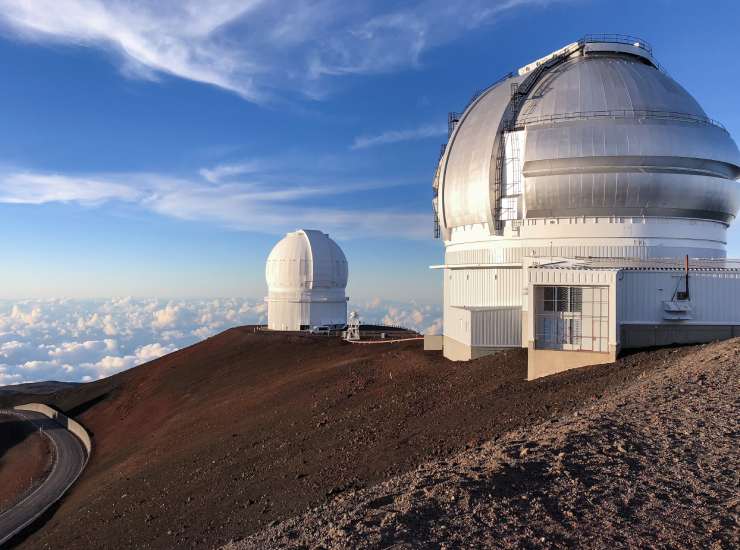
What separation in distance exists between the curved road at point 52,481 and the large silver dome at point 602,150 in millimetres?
18326

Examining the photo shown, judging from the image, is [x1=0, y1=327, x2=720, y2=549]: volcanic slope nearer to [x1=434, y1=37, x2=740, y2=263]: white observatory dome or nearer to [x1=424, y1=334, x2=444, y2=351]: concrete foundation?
[x1=424, y1=334, x2=444, y2=351]: concrete foundation

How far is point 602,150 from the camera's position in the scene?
1930 centimetres

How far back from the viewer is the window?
15891 millimetres

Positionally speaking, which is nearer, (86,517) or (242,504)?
(242,504)

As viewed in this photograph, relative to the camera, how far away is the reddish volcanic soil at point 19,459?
2192 cm

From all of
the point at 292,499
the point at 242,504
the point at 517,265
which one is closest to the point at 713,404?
the point at 292,499

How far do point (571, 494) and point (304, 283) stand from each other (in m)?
34.7

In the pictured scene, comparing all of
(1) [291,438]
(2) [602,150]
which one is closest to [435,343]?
(2) [602,150]

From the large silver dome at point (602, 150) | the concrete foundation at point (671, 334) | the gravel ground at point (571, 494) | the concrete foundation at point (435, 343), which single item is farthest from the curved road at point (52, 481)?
the concrete foundation at point (671, 334)

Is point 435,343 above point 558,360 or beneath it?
beneath

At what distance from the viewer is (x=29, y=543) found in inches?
563

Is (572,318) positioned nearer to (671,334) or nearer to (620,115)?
(671,334)

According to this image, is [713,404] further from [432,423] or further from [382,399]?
[382,399]

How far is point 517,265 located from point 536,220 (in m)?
1.79
